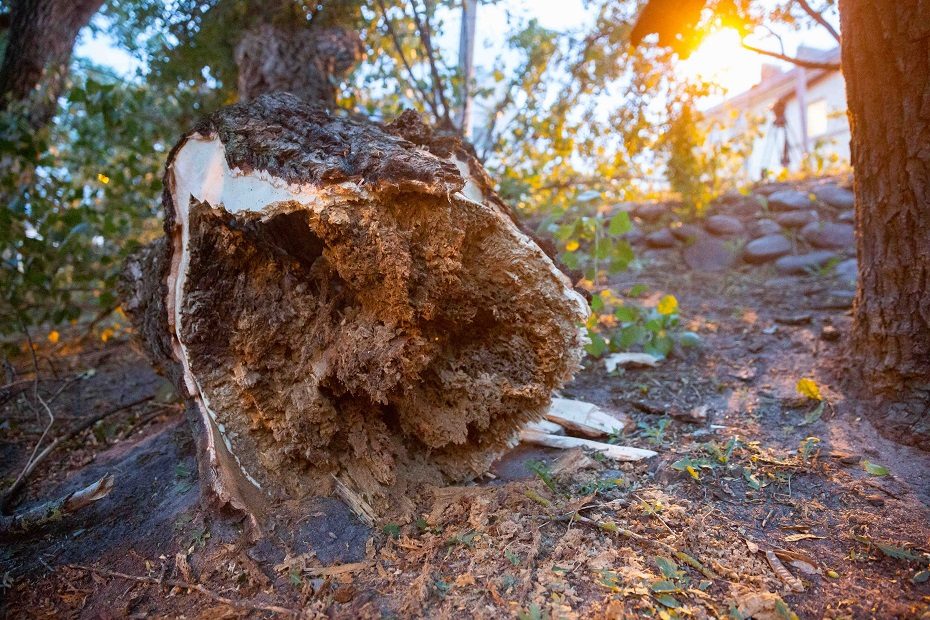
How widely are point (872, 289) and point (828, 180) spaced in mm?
4260

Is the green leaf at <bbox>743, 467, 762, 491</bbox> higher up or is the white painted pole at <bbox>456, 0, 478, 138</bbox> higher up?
the white painted pole at <bbox>456, 0, 478, 138</bbox>

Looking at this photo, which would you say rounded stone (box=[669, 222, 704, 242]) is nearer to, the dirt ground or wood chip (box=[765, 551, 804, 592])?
the dirt ground

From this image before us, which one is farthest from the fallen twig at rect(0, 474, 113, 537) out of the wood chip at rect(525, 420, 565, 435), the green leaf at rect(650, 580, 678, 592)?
the green leaf at rect(650, 580, 678, 592)

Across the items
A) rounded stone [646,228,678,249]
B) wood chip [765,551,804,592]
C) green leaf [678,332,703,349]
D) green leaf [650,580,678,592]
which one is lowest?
wood chip [765,551,804,592]

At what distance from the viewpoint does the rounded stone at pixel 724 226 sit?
5371 mm

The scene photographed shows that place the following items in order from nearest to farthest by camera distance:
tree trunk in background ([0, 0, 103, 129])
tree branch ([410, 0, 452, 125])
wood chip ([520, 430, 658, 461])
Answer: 1. wood chip ([520, 430, 658, 461])
2. tree branch ([410, 0, 452, 125])
3. tree trunk in background ([0, 0, 103, 129])

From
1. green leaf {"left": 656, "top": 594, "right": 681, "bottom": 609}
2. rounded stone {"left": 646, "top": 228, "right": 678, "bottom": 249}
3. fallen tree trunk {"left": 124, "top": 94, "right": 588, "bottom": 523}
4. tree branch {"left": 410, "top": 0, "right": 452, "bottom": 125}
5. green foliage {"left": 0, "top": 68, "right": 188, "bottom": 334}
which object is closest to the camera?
green leaf {"left": 656, "top": 594, "right": 681, "bottom": 609}

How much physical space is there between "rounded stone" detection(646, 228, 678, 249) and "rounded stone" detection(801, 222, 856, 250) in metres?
1.13

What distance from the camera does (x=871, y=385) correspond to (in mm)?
2234

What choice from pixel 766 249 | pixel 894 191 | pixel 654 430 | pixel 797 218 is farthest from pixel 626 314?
pixel 797 218

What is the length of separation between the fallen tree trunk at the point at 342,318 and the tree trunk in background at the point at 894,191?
4.17 ft

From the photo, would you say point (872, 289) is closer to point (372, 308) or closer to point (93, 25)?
point (372, 308)

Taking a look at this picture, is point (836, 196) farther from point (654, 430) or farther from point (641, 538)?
point (641, 538)

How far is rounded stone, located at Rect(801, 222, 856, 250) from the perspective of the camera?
4.86 metres
